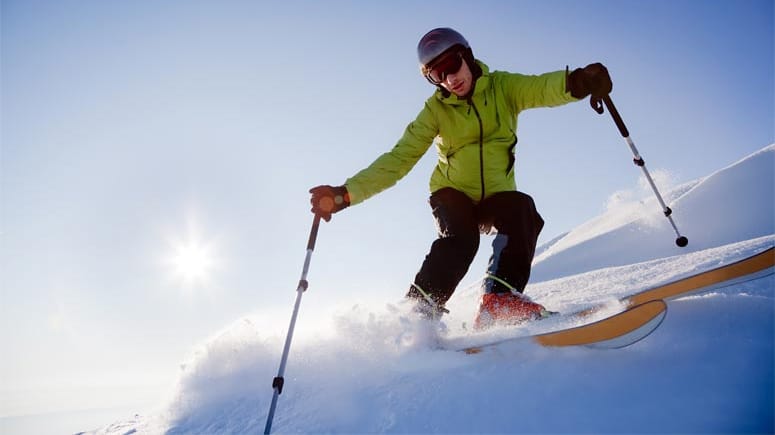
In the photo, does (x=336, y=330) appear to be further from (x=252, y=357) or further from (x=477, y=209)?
(x=477, y=209)

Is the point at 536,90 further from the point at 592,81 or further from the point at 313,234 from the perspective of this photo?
the point at 313,234

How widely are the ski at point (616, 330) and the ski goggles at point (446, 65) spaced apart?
7.12 ft

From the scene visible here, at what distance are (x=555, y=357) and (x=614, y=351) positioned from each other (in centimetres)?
30

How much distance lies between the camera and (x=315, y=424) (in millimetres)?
2342

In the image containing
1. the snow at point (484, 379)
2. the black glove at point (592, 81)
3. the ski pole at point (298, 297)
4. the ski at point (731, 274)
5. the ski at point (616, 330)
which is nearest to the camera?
the snow at point (484, 379)

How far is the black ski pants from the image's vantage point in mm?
3527

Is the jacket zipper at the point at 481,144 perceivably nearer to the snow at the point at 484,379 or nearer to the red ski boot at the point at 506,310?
the red ski boot at the point at 506,310

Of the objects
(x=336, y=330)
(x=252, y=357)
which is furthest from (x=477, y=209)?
(x=252, y=357)

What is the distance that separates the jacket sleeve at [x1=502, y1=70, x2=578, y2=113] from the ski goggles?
1.69ft

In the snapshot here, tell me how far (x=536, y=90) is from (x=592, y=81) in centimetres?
47

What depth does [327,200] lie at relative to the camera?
368cm

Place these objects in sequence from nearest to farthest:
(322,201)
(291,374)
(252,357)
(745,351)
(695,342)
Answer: (745,351) < (695,342) < (291,374) < (252,357) < (322,201)

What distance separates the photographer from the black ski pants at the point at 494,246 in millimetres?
3527


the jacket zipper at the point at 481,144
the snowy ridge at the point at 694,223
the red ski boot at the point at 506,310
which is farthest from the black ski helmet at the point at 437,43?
the snowy ridge at the point at 694,223
